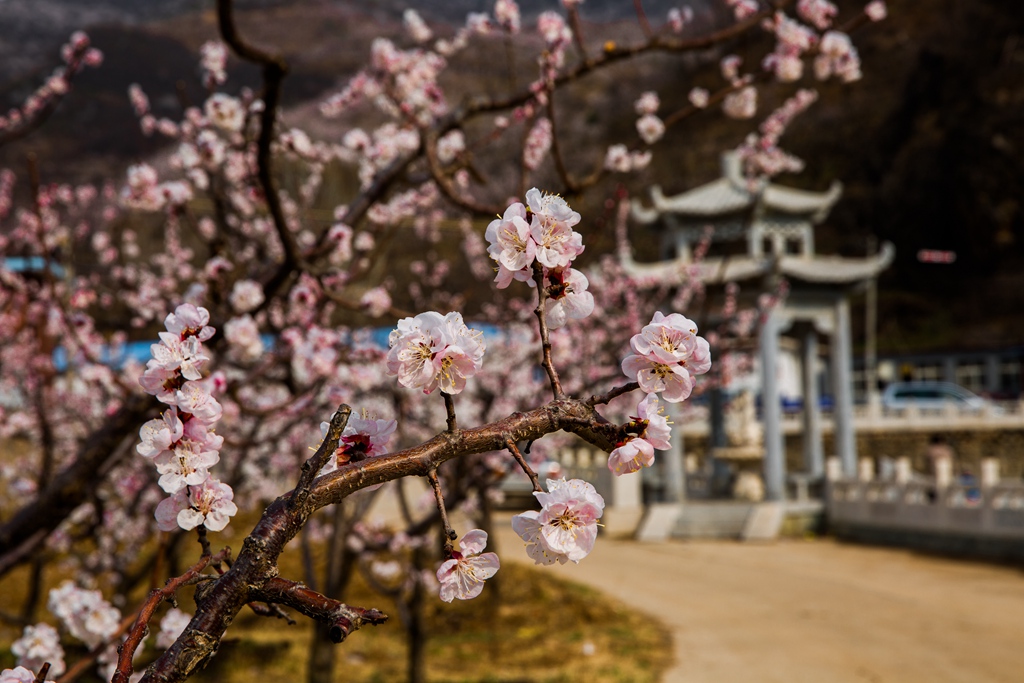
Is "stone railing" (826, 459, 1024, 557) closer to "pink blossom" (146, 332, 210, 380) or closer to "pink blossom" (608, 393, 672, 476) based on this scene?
"pink blossom" (608, 393, 672, 476)

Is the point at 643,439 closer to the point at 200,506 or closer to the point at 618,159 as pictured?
the point at 200,506

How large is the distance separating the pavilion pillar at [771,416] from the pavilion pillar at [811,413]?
33.1 inches

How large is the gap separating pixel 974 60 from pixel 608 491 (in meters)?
37.5

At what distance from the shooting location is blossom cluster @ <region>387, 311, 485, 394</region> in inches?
48.2

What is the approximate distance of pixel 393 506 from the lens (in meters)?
20.0

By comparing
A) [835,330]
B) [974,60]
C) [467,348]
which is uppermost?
[974,60]

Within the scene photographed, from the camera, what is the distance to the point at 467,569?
1284 millimetres

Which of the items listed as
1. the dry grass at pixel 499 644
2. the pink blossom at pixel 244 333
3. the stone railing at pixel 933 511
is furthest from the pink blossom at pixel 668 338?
the stone railing at pixel 933 511

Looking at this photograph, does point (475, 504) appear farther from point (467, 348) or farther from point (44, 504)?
point (467, 348)

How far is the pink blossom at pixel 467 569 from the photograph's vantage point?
1.26 metres

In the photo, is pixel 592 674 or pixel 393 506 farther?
pixel 393 506

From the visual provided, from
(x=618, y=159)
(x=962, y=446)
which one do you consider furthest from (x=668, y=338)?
(x=962, y=446)

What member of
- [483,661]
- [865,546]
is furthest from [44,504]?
[865,546]

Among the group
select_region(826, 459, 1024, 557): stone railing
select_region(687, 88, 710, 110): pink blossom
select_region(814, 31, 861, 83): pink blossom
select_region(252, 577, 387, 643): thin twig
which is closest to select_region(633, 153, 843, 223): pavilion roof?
select_region(826, 459, 1024, 557): stone railing
